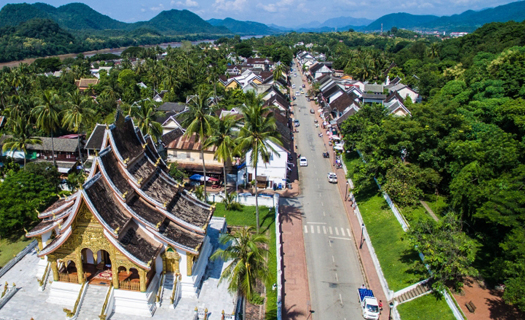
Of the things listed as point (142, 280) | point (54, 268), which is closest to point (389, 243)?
point (142, 280)

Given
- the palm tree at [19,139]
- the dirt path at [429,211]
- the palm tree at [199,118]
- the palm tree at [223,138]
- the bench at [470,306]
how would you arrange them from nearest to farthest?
the bench at [470,306] → the dirt path at [429,211] → the palm tree at [223,138] → the palm tree at [199,118] → the palm tree at [19,139]

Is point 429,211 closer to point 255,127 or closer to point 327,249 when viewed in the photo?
point 327,249

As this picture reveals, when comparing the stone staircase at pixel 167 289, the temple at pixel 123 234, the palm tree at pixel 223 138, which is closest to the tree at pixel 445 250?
the temple at pixel 123 234

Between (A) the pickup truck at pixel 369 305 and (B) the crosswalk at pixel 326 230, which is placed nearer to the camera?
(A) the pickup truck at pixel 369 305

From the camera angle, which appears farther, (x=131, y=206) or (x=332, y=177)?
(x=332, y=177)

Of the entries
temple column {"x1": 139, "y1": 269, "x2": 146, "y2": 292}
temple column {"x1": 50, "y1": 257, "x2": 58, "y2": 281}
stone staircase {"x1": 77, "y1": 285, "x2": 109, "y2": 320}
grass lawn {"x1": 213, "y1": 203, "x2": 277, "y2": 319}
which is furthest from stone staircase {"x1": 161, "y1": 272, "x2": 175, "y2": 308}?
grass lawn {"x1": 213, "y1": 203, "x2": 277, "y2": 319}

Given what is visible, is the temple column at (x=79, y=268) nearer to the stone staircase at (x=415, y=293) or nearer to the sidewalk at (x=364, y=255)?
the sidewalk at (x=364, y=255)
